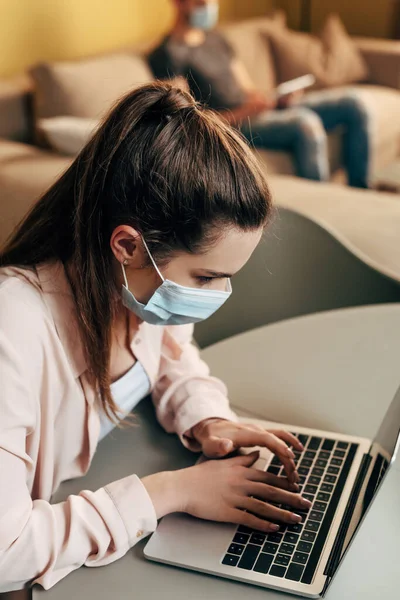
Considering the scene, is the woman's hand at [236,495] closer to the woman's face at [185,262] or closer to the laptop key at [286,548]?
the laptop key at [286,548]

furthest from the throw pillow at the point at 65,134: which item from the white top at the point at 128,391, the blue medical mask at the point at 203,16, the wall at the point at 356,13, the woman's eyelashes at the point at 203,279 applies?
the wall at the point at 356,13

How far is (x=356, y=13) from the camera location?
543cm

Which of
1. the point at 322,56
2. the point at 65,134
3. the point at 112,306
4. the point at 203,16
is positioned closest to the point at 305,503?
the point at 112,306

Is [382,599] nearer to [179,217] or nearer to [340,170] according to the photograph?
[179,217]

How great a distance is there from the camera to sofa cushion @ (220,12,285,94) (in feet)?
14.0

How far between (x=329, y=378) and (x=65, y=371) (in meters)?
0.44

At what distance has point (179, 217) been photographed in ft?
2.89

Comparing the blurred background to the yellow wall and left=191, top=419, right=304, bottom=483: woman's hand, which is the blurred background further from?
left=191, top=419, right=304, bottom=483: woman's hand

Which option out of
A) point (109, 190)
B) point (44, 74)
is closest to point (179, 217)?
point (109, 190)

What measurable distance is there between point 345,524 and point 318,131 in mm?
2894

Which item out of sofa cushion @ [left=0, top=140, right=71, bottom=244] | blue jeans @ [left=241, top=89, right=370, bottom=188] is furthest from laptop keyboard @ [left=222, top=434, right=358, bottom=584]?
blue jeans @ [left=241, top=89, right=370, bottom=188]

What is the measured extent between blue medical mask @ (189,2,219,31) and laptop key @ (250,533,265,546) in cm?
334

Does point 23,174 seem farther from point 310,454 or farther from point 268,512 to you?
point 268,512

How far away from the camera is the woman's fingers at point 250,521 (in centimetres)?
82
